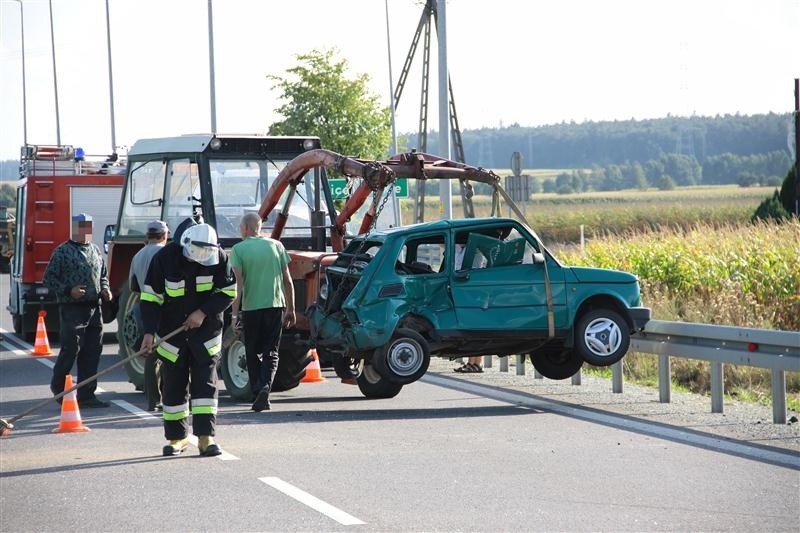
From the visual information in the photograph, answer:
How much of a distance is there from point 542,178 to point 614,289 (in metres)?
164

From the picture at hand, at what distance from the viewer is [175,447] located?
1036cm

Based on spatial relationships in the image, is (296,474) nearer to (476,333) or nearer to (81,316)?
(476,333)

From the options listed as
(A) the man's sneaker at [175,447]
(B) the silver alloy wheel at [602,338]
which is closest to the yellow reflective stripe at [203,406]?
(A) the man's sneaker at [175,447]

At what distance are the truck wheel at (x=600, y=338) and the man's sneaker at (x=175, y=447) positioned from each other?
417 centimetres

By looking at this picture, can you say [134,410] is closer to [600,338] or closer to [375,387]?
[375,387]

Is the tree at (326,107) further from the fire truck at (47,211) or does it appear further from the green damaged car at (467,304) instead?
the green damaged car at (467,304)

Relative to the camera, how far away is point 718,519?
7762 mm

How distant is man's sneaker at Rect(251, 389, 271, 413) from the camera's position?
12797 millimetres

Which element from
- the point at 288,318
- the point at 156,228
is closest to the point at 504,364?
the point at 288,318

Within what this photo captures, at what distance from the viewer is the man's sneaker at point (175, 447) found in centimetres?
1031

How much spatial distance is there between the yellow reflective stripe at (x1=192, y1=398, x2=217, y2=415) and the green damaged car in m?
2.45

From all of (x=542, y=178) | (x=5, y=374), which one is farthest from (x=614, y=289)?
(x=542, y=178)

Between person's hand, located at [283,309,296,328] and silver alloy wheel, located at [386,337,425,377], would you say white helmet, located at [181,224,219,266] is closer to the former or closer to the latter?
silver alloy wheel, located at [386,337,425,377]

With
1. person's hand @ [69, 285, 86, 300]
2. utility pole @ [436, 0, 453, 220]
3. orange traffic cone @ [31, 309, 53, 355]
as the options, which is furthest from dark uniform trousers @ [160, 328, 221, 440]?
utility pole @ [436, 0, 453, 220]
